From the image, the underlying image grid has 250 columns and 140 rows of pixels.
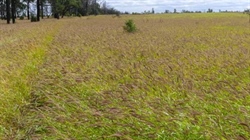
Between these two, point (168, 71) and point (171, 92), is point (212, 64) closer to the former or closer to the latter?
point (168, 71)

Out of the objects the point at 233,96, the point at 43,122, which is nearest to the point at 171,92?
the point at 233,96

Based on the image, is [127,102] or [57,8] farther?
[57,8]

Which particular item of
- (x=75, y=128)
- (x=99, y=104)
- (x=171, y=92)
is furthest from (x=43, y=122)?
(x=171, y=92)

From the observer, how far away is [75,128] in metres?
3.01

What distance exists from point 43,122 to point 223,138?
1902 millimetres

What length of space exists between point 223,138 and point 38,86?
2827 millimetres

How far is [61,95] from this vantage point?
3900 mm

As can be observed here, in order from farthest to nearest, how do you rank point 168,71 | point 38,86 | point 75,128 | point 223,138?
1. point 168,71
2. point 38,86
3. point 75,128
4. point 223,138

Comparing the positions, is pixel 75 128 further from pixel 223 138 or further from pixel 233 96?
pixel 233 96

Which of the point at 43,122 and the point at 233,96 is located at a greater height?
the point at 233,96

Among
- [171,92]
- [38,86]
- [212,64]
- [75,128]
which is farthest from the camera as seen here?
[212,64]

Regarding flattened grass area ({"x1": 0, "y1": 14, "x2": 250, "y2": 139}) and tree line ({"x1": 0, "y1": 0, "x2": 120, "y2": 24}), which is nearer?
flattened grass area ({"x1": 0, "y1": 14, "x2": 250, "y2": 139})

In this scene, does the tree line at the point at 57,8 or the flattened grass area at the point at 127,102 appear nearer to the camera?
the flattened grass area at the point at 127,102

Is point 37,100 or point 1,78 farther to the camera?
point 1,78
